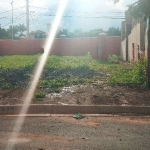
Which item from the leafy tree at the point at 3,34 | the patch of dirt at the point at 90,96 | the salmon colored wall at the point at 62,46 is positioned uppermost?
the leafy tree at the point at 3,34

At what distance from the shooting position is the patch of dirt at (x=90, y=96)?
9547 mm

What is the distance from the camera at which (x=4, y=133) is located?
650 centimetres

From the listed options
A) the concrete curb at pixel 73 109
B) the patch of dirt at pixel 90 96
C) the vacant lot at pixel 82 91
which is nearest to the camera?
the concrete curb at pixel 73 109

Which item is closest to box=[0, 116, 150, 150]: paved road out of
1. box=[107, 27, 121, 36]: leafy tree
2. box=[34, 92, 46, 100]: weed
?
box=[34, 92, 46, 100]: weed

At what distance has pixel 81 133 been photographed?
21.5 ft

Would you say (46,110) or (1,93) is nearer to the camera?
(46,110)

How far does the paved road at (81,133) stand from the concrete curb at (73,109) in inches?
24.5

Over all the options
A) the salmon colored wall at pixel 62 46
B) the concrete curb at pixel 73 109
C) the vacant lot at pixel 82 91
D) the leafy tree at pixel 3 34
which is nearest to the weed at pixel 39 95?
the vacant lot at pixel 82 91

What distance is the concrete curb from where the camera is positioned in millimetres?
8883

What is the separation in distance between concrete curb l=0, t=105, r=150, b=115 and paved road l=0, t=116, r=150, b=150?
2.04 feet

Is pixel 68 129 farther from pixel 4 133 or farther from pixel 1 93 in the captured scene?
pixel 1 93

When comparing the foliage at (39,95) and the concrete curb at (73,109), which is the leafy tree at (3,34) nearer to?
the foliage at (39,95)

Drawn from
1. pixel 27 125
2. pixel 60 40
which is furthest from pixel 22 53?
pixel 27 125

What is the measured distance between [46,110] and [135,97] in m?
2.73
